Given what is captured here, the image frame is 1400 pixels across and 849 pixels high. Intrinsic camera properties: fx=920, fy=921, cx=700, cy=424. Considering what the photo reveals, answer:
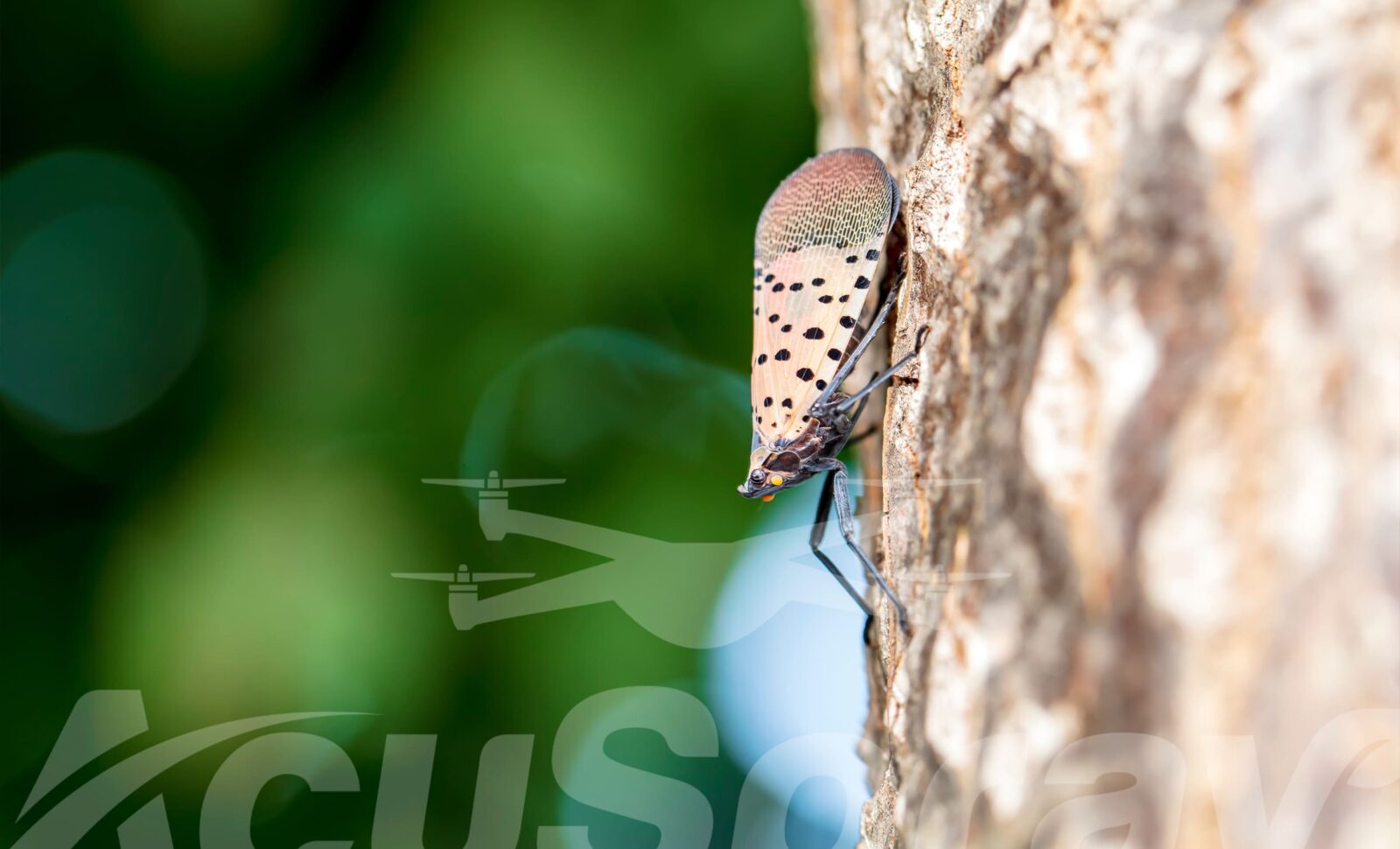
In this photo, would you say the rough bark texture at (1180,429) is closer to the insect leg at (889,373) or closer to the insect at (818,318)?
the insect leg at (889,373)

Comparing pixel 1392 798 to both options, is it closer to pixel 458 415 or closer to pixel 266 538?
pixel 458 415

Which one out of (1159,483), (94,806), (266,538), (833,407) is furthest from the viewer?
(266,538)

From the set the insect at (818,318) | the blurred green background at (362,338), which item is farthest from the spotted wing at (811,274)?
the blurred green background at (362,338)

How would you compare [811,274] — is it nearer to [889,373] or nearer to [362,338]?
[889,373]

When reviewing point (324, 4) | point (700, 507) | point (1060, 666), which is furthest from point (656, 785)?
point (324, 4)

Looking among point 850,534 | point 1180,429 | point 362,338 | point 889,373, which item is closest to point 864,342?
point 889,373
